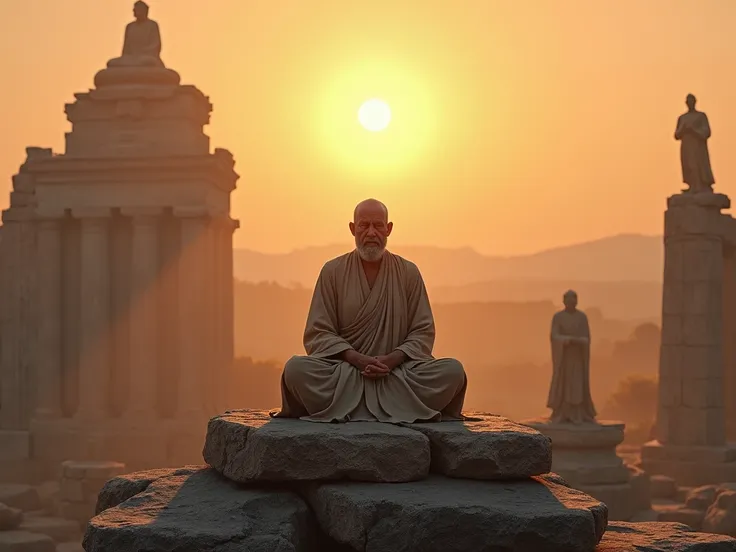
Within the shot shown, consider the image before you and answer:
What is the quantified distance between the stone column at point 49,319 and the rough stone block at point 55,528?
7.40 metres

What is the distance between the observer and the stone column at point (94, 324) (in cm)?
2925

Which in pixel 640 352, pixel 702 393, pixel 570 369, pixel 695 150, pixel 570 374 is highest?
pixel 695 150

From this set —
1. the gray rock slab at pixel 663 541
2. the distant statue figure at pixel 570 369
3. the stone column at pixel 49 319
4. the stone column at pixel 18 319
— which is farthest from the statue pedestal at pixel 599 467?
the stone column at pixel 18 319

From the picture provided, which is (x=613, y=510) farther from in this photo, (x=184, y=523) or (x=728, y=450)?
(x=184, y=523)

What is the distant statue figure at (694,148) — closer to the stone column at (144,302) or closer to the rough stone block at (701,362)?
the rough stone block at (701,362)

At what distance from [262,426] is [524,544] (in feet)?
7.04

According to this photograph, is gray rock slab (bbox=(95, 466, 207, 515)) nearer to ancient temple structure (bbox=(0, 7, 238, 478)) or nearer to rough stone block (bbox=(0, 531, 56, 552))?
rough stone block (bbox=(0, 531, 56, 552))

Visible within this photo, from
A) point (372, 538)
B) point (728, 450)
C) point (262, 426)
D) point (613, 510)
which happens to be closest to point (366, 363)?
point (262, 426)

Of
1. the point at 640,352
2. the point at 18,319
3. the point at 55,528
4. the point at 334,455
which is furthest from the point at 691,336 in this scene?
the point at 640,352

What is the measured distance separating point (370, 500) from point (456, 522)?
0.61 meters

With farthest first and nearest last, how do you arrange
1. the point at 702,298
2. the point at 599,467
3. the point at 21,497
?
the point at 702,298, the point at 21,497, the point at 599,467

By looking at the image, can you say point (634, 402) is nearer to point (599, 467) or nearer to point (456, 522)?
point (599, 467)

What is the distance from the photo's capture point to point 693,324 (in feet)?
91.0

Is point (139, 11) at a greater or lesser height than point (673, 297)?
greater
